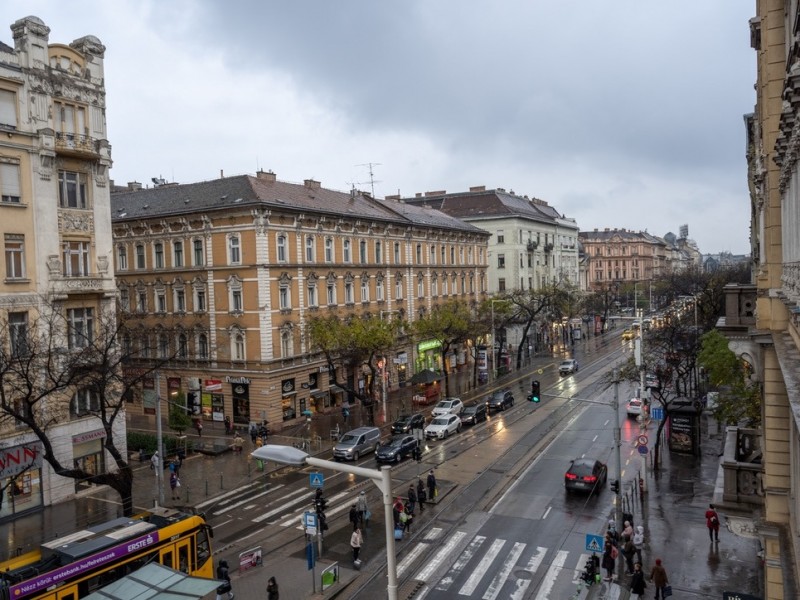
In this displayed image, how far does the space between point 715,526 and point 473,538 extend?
9146mm

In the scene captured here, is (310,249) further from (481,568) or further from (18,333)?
(481,568)

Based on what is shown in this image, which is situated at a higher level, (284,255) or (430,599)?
(284,255)

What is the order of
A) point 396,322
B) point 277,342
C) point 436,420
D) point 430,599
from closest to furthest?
point 430,599 → point 436,420 → point 277,342 → point 396,322

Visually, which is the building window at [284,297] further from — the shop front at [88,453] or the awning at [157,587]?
the awning at [157,587]

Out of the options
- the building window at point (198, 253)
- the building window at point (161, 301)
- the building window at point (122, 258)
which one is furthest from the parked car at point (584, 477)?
the building window at point (122, 258)

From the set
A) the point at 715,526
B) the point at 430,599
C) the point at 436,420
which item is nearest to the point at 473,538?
the point at 430,599

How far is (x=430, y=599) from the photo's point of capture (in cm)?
2066

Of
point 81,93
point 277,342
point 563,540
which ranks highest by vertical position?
point 81,93

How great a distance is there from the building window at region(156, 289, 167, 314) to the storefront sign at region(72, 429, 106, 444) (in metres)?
19.4

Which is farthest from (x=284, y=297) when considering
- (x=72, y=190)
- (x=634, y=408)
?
(x=634, y=408)

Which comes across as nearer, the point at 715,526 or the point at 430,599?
the point at 430,599

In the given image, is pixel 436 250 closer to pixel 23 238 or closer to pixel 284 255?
pixel 284 255

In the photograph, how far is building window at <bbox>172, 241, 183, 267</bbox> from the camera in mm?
49781

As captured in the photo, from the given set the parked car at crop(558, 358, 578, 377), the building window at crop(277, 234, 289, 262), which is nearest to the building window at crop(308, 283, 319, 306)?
the building window at crop(277, 234, 289, 262)
